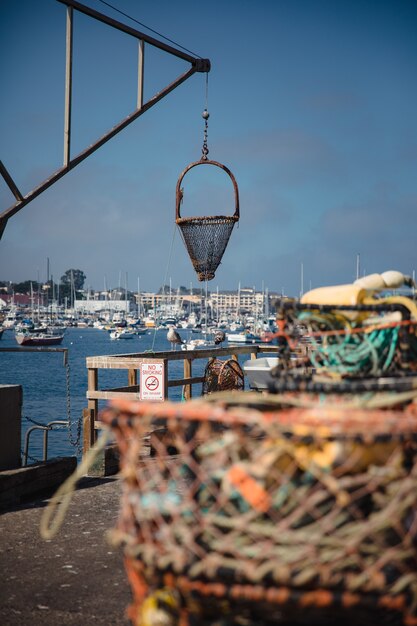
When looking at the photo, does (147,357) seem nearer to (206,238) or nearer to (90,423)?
(90,423)

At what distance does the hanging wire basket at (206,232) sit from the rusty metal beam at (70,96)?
101 centimetres

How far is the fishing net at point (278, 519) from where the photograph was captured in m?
2.17

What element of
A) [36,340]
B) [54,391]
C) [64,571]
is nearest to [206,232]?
[64,571]

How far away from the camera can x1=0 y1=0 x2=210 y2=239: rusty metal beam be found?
7.52 metres

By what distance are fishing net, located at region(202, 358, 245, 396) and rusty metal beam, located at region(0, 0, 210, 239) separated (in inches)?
162

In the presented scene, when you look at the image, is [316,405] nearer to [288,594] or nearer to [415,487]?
[415,487]

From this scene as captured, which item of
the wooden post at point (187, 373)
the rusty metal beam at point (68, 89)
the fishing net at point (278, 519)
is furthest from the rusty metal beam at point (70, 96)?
the fishing net at point (278, 519)

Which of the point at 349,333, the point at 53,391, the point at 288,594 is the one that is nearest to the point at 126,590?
the point at 349,333

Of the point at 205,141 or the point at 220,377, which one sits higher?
the point at 205,141

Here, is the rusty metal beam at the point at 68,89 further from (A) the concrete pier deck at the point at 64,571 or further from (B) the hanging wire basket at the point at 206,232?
(A) the concrete pier deck at the point at 64,571

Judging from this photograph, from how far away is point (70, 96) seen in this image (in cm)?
821

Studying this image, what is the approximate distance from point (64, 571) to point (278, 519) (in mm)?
3292

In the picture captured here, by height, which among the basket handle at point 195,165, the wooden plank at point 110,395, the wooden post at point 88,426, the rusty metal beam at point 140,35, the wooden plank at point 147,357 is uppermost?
the rusty metal beam at point 140,35

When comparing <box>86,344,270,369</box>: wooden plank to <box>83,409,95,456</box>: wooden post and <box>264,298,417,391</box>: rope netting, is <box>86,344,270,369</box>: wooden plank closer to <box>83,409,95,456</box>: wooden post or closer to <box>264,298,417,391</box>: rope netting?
<box>83,409,95,456</box>: wooden post
